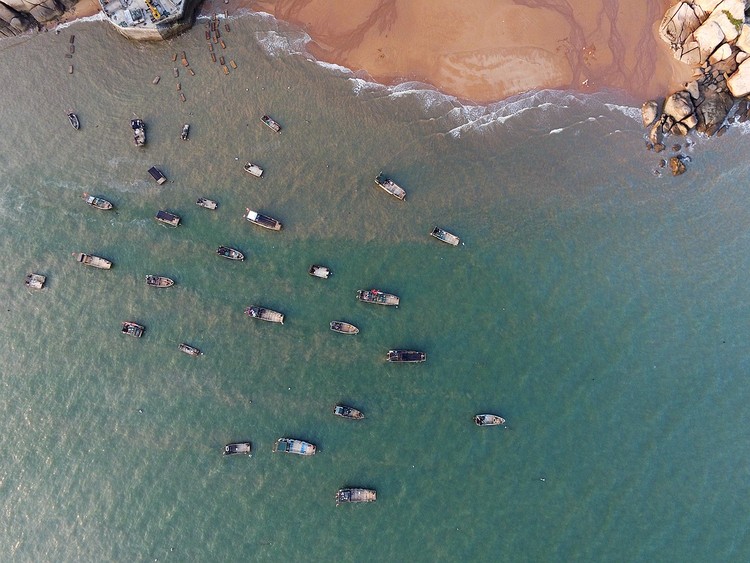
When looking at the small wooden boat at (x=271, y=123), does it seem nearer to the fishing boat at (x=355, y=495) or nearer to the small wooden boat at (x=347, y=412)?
the small wooden boat at (x=347, y=412)

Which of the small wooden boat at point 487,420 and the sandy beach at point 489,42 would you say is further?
the sandy beach at point 489,42

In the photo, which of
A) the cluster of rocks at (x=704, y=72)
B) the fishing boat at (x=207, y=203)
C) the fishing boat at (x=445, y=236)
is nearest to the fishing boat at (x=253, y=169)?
the fishing boat at (x=207, y=203)

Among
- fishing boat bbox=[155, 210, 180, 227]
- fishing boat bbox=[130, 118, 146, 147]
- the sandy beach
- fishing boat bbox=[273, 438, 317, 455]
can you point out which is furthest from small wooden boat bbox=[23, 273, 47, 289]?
fishing boat bbox=[273, 438, 317, 455]

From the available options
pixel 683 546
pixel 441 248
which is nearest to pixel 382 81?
pixel 441 248

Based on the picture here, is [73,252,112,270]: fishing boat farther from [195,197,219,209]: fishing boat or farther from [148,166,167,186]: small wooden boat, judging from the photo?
[195,197,219,209]: fishing boat

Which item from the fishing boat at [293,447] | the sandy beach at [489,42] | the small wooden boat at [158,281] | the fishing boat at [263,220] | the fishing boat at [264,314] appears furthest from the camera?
the sandy beach at [489,42]

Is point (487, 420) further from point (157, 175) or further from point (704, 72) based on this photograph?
point (704, 72)

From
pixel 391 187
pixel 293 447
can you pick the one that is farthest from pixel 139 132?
pixel 293 447
